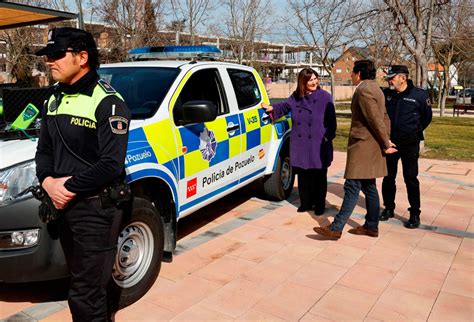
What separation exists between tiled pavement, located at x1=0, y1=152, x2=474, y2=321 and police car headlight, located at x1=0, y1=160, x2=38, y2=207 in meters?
0.92

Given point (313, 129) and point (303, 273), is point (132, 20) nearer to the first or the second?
point (313, 129)

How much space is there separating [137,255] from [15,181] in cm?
102

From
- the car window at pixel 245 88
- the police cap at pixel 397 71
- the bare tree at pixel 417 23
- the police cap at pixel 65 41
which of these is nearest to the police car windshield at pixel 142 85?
the car window at pixel 245 88

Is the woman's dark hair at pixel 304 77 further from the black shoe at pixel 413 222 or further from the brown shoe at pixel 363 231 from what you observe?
the black shoe at pixel 413 222

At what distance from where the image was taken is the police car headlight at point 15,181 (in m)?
2.73

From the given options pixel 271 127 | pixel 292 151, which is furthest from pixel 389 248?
→ pixel 271 127

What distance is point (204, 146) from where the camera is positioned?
405 cm

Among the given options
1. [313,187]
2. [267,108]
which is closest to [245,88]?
[267,108]

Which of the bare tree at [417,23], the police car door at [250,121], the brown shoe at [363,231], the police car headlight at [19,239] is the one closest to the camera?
the police car headlight at [19,239]

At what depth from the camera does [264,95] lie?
18.5 feet

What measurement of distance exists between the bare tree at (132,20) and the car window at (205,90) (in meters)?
8.45

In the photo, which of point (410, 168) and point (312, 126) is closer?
point (410, 168)

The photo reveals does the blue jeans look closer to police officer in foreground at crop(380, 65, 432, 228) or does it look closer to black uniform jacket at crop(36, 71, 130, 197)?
police officer in foreground at crop(380, 65, 432, 228)

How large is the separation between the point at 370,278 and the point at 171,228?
1720 millimetres
